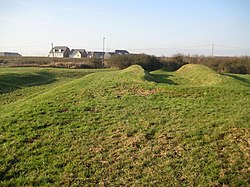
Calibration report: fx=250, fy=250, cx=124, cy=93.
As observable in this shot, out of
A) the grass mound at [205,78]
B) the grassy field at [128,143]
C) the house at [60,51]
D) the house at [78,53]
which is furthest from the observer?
the house at [78,53]

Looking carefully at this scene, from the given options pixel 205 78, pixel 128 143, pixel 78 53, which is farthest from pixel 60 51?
pixel 128 143

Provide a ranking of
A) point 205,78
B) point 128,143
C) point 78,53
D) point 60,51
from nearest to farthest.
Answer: point 128,143, point 205,78, point 60,51, point 78,53

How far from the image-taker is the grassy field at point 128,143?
17.0ft

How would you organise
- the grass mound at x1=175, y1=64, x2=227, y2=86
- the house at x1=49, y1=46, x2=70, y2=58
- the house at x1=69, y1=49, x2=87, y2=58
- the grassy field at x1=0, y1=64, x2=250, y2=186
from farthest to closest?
the house at x1=69, y1=49, x2=87, y2=58 < the house at x1=49, y1=46, x2=70, y2=58 < the grass mound at x1=175, y1=64, x2=227, y2=86 < the grassy field at x1=0, y1=64, x2=250, y2=186

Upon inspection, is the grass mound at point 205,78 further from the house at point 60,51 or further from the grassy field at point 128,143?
the house at point 60,51

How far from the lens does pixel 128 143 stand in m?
6.75

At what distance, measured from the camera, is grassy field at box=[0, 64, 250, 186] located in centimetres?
518

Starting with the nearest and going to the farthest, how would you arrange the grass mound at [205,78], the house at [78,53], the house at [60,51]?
the grass mound at [205,78] → the house at [60,51] → the house at [78,53]

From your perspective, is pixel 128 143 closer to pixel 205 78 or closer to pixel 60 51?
pixel 205 78

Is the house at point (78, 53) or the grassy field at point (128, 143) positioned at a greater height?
→ the house at point (78, 53)

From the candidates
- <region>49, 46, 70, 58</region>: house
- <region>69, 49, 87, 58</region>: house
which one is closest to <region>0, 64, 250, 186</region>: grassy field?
<region>69, 49, 87, 58</region>: house

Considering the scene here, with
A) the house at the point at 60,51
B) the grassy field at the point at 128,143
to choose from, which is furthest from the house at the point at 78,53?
the grassy field at the point at 128,143

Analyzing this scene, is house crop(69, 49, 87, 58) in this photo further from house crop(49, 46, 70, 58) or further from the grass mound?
the grass mound

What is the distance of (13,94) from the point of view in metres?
17.2
